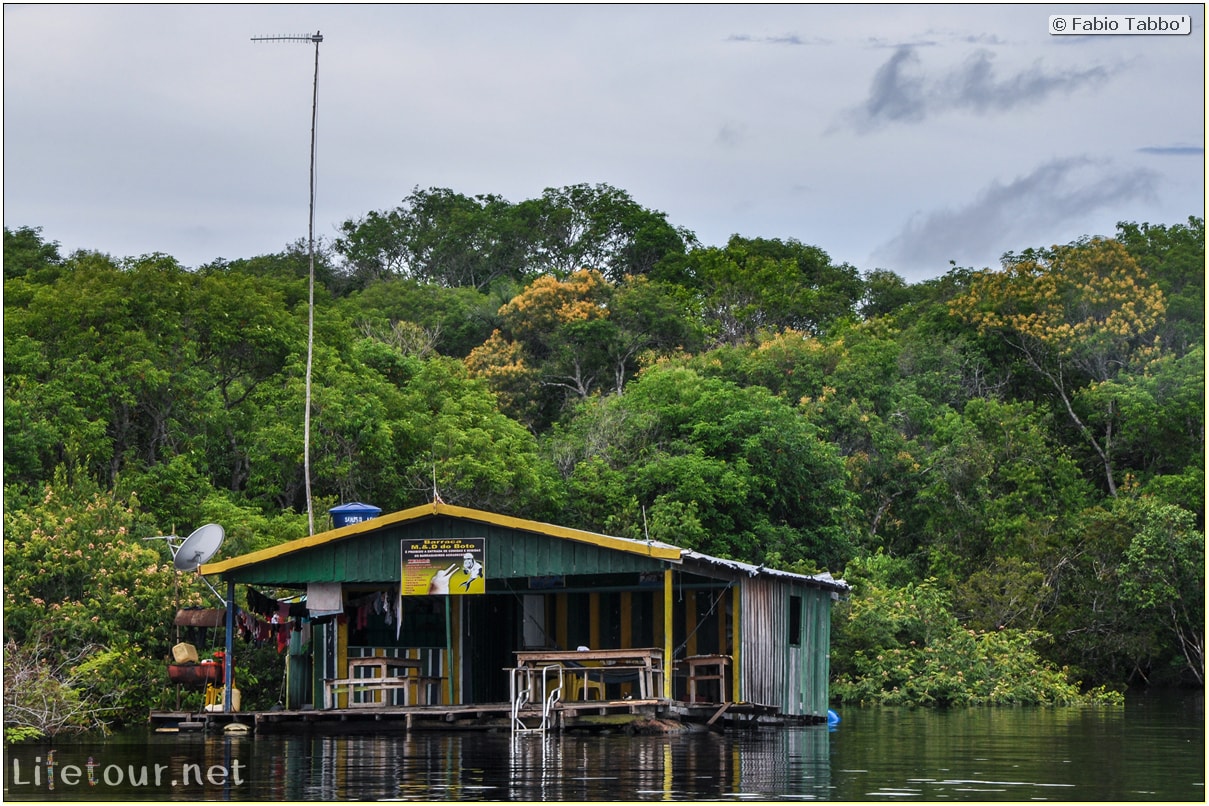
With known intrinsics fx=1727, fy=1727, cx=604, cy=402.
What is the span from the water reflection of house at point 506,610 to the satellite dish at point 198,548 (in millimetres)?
242

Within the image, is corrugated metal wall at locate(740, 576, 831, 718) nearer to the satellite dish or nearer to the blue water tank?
the blue water tank

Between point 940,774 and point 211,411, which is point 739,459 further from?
point 940,774

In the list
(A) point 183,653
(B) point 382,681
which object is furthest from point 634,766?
(A) point 183,653

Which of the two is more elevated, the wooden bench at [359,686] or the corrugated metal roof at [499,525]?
the corrugated metal roof at [499,525]

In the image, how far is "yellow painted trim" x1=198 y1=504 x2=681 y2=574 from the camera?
78.9 ft

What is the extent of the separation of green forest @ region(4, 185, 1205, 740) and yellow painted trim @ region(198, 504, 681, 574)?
122 inches

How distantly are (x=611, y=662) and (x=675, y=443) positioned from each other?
59.2 feet

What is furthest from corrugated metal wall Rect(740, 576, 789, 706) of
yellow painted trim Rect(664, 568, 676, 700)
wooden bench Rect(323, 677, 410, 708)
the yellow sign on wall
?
wooden bench Rect(323, 677, 410, 708)

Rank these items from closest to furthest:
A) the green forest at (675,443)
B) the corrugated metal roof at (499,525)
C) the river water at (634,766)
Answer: the river water at (634,766), the corrugated metal roof at (499,525), the green forest at (675,443)

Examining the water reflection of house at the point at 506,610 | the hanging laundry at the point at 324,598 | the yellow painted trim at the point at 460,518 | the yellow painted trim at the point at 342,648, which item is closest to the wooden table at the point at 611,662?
the water reflection of house at the point at 506,610

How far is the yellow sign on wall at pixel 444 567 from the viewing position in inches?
995

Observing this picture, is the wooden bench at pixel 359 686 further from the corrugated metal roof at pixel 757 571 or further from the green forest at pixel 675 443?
the corrugated metal roof at pixel 757 571

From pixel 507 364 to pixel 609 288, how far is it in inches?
190

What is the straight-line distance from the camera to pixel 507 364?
57.2 metres
